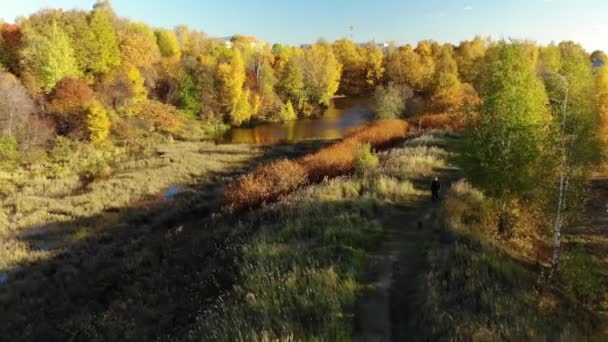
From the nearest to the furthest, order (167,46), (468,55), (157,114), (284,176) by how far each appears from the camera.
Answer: (284,176) < (157,114) < (468,55) < (167,46)

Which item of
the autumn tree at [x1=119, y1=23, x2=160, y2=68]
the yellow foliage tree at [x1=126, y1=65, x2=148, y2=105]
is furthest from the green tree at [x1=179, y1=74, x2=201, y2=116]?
the yellow foliage tree at [x1=126, y1=65, x2=148, y2=105]

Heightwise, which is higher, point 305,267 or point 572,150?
point 572,150

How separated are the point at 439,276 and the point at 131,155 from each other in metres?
42.4

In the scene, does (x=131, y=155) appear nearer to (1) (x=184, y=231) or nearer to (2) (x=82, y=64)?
(2) (x=82, y=64)

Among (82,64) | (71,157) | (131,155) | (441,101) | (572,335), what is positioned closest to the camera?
(572,335)

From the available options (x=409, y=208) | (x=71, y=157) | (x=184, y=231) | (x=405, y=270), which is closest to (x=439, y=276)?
(x=405, y=270)

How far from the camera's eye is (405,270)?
38.2 feet

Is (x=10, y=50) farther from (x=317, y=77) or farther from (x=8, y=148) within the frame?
(x=317, y=77)

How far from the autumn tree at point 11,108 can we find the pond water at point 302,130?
23.6 metres

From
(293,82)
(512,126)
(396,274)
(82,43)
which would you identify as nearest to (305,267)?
(396,274)

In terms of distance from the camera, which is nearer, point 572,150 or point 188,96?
point 572,150

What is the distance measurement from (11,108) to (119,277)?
34440 mm

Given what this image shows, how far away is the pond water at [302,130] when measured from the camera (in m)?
59.6

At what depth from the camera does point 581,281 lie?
12.1 m
